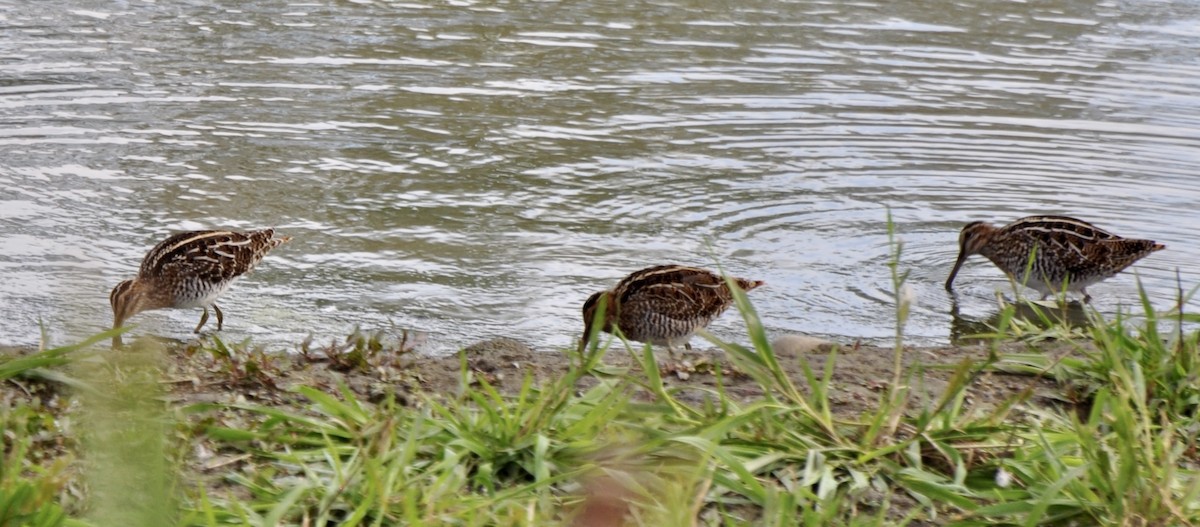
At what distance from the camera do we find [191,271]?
7.55 m

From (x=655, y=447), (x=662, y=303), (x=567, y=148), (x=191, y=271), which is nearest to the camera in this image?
(x=655, y=447)

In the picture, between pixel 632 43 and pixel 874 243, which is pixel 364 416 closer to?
pixel 874 243

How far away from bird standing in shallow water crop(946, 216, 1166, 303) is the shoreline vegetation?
10.9 ft

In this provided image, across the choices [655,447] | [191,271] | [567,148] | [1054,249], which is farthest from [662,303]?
[567,148]

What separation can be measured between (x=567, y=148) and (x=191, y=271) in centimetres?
405

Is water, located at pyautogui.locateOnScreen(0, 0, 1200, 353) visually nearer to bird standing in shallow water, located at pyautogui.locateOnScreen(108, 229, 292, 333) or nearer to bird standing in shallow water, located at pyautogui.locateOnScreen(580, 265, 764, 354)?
bird standing in shallow water, located at pyautogui.locateOnScreen(108, 229, 292, 333)

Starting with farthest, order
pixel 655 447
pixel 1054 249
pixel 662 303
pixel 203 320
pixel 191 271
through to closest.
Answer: pixel 1054 249, pixel 203 320, pixel 191 271, pixel 662 303, pixel 655 447

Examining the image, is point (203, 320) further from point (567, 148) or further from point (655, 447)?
point (655, 447)

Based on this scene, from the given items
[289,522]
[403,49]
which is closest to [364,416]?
[289,522]

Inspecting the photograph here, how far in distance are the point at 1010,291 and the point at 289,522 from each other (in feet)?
22.5

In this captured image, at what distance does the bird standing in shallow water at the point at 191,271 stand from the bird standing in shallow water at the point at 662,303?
6.66ft

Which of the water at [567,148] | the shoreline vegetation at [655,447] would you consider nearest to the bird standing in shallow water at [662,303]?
the water at [567,148]

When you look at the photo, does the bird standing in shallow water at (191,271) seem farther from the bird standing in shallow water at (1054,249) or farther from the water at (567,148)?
the bird standing in shallow water at (1054,249)

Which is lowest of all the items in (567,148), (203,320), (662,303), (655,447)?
(203,320)
